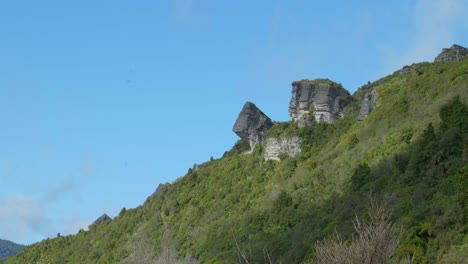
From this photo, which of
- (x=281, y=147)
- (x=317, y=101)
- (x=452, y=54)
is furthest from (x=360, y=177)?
(x=317, y=101)

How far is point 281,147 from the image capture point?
93.1 m

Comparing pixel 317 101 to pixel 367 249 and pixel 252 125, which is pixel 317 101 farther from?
pixel 367 249

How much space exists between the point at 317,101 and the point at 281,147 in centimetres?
939

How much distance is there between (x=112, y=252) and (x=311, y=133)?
33.3 meters

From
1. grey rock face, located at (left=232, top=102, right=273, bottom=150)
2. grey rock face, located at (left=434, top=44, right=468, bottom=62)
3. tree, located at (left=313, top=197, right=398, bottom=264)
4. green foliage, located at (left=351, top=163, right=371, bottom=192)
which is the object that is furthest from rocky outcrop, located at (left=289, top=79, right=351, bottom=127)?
tree, located at (left=313, top=197, right=398, bottom=264)

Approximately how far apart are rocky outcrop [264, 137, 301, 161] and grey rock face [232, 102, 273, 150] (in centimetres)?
727

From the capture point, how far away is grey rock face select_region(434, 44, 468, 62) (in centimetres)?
8912

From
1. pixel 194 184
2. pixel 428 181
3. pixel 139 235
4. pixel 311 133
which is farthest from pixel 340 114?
pixel 428 181

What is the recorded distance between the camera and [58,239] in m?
134

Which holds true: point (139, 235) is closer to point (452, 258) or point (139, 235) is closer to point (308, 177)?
point (308, 177)

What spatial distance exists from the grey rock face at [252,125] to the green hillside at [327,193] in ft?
9.43

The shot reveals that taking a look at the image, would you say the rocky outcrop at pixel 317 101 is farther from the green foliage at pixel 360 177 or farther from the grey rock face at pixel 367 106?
the green foliage at pixel 360 177

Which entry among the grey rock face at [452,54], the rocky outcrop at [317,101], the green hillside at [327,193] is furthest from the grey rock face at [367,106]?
the rocky outcrop at [317,101]

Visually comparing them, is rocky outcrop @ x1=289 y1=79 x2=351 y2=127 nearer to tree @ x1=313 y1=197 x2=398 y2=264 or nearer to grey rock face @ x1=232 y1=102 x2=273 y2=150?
grey rock face @ x1=232 y1=102 x2=273 y2=150
